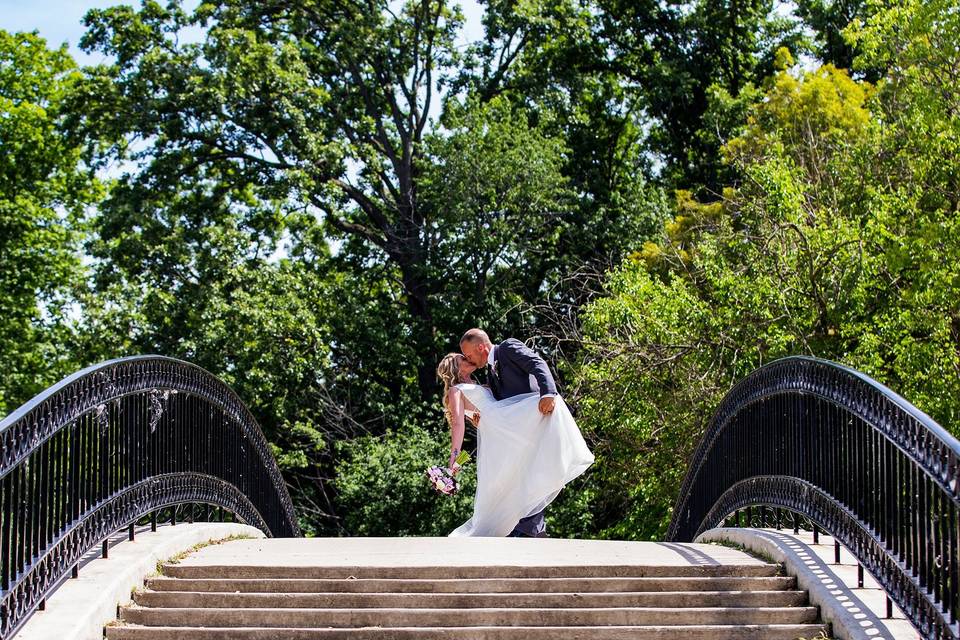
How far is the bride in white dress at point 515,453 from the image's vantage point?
1102cm

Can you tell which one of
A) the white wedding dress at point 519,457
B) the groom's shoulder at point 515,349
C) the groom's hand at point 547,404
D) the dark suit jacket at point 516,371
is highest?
the groom's shoulder at point 515,349

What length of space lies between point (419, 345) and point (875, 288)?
12.8 metres

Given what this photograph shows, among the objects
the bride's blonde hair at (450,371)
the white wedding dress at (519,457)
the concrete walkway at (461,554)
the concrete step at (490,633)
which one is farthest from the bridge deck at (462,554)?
the bride's blonde hair at (450,371)

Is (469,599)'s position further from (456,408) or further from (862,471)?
(456,408)

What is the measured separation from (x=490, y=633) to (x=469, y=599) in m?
0.47

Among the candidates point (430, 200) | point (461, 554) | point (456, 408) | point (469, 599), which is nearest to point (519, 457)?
point (456, 408)

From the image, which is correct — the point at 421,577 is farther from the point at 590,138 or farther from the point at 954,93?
the point at 590,138

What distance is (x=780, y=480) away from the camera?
350 inches

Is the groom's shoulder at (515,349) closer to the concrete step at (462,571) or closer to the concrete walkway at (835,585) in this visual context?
the concrete walkway at (835,585)

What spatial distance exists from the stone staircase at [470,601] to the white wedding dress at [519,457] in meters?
2.98

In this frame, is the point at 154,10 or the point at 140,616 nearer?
the point at 140,616

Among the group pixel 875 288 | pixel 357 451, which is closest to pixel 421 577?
pixel 875 288

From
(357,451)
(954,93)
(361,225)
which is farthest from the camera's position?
(361,225)

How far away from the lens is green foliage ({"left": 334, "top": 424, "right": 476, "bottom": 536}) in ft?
74.4
